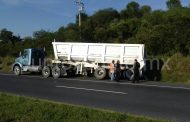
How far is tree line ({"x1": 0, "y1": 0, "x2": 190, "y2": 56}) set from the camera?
142 feet

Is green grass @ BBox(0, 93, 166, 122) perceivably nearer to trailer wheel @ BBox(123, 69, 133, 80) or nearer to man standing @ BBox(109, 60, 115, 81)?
man standing @ BBox(109, 60, 115, 81)

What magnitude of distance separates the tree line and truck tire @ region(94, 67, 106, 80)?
9432 millimetres

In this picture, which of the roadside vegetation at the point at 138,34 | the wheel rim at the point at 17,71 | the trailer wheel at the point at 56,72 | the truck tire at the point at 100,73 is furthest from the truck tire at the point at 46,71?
the roadside vegetation at the point at 138,34

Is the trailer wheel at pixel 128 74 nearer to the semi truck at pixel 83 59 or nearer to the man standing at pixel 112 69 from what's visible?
the semi truck at pixel 83 59

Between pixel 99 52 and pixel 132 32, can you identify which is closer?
pixel 99 52

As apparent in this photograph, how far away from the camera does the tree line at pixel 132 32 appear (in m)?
43.2

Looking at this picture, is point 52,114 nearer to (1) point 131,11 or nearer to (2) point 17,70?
(2) point 17,70

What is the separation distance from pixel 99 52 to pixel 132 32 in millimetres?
34850

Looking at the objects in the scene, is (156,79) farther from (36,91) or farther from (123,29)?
(123,29)

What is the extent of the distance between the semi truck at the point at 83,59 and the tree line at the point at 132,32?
8.96 m

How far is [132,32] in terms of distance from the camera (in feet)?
210

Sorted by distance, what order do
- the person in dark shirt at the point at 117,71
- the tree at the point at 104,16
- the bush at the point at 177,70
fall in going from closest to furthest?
1. the person in dark shirt at the point at 117,71
2. the bush at the point at 177,70
3. the tree at the point at 104,16

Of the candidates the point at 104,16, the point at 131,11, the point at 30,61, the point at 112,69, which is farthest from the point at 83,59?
the point at 131,11

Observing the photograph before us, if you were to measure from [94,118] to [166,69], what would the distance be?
783 inches
